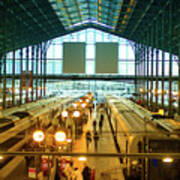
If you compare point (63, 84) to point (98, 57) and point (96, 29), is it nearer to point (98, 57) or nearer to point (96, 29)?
point (96, 29)

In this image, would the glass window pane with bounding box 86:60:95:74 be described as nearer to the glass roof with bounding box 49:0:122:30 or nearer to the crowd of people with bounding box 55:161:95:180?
the glass roof with bounding box 49:0:122:30

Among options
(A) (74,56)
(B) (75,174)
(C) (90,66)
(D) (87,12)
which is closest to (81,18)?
(D) (87,12)

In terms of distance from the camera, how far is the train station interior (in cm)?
795

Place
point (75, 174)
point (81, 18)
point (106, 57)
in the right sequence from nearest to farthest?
point (75, 174) → point (106, 57) → point (81, 18)

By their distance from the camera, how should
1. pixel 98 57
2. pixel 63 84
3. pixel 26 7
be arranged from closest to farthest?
pixel 26 7 < pixel 98 57 < pixel 63 84

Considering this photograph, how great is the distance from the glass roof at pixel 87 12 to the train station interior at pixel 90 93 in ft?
0.53

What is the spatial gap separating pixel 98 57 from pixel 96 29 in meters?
12.3

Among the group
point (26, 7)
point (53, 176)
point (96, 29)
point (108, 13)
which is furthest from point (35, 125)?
point (96, 29)

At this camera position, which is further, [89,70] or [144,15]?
[89,70]

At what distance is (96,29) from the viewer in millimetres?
43219

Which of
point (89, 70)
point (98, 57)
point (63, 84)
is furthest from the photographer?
point (63, 84)

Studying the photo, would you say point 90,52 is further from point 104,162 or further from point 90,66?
point 104,162

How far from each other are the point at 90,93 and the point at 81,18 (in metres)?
12.4

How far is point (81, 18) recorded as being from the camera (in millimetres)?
38062
